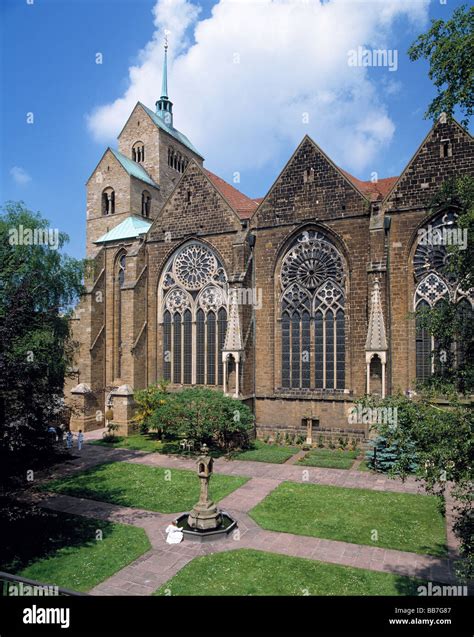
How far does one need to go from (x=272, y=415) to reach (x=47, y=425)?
46.2 ft

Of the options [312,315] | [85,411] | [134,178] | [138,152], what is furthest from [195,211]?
[138,152]

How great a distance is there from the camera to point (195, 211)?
25.0 m

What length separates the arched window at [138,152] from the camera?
38562mm

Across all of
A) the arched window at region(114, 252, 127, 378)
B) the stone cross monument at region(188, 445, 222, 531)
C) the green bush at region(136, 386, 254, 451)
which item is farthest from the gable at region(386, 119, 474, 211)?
the arched window at region(114, 252, 127, 378)

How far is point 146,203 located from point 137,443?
68.0 ft

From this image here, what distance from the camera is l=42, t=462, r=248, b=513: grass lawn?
1402 cm

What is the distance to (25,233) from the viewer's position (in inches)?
893

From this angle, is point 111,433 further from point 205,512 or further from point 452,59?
point 452,59

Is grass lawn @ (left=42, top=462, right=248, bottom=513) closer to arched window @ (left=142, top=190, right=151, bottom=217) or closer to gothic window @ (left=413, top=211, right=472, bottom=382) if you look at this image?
gothic window @ (left=413, top=211, right=472, bottom=382)

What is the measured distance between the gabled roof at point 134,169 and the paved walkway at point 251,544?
24.2 m

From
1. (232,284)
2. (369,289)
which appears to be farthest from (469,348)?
(232,284)

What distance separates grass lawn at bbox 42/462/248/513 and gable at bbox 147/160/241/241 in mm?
13012

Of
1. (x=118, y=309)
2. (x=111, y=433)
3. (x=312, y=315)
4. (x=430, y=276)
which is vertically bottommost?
(x=111, y=433)
